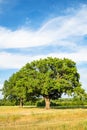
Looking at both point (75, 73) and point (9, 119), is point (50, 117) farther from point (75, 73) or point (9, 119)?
point (75, 73)

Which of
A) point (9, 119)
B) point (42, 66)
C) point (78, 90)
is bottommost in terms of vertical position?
point (9, 119)

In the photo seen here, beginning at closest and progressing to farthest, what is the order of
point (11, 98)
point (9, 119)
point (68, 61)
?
point (9, 119), point (68, 61), point (11, 98)

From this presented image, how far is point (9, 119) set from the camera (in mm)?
42125

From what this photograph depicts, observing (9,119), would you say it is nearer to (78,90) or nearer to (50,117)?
(50,117)

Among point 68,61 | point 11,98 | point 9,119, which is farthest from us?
point 11,98

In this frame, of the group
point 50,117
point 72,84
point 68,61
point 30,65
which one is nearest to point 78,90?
point 72,84

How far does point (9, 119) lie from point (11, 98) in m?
79.6

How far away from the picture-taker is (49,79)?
77000 millimetres

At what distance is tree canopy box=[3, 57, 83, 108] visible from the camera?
7706 cm

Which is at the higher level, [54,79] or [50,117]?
[54,79]

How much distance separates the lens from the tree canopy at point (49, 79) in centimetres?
7706

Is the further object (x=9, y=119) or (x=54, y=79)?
(x=54, y=79)

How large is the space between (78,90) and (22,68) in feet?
51.7

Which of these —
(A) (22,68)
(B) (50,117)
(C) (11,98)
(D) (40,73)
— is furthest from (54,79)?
(C) (11,98)
